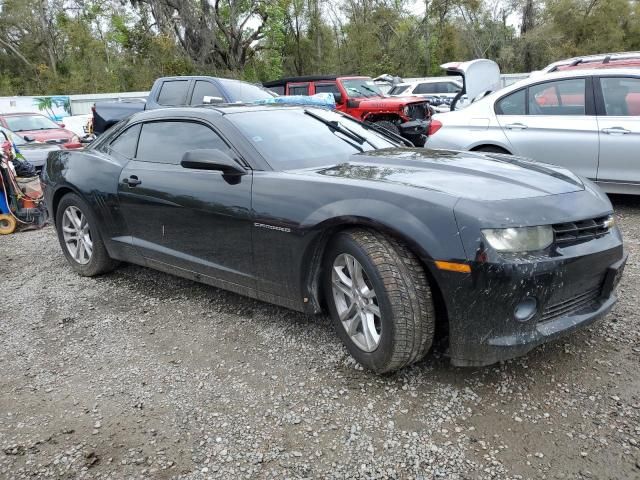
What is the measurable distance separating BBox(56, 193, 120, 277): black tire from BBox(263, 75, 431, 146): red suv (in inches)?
280

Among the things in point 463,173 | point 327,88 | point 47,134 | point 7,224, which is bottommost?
point 7,224

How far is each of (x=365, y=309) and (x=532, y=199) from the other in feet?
3.25

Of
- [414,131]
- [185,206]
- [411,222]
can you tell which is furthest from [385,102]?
[411,222]

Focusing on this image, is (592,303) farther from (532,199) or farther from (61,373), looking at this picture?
(61,373)

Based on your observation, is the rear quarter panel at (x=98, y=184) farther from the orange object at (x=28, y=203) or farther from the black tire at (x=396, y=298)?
the orange object at (x=28, y=203)

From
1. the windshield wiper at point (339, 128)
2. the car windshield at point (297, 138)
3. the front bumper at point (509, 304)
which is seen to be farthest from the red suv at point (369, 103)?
the front bumper at point (509, 304)

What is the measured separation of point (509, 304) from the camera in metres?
2.43

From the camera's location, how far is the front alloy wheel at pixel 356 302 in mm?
2797

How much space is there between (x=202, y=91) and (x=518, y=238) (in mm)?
7508

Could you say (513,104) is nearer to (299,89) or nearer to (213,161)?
(213,161)

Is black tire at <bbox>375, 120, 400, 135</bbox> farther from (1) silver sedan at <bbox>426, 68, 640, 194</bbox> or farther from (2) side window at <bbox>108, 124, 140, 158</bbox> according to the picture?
(2) side window at <bbox>108, 124, 140, 158</bbox>

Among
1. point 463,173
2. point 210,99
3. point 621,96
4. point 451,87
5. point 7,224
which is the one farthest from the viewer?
point 451,87

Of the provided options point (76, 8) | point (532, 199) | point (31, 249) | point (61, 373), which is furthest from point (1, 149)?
point (76, 8)

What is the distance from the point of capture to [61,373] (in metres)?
3.16
